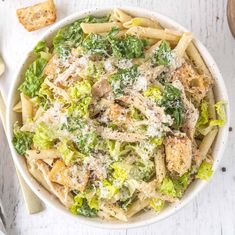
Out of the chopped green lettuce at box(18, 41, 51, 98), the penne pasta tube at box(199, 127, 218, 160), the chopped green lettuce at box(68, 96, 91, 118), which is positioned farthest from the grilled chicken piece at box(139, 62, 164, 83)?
the chopped green lettuce at box(18, 41, 51, 98)

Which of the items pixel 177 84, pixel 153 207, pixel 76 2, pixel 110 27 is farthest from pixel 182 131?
pixel 76 2

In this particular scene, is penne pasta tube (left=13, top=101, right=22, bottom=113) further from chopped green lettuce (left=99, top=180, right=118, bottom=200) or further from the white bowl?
chopped green lettuce (left=99, top=180, right=118, bottom=200)

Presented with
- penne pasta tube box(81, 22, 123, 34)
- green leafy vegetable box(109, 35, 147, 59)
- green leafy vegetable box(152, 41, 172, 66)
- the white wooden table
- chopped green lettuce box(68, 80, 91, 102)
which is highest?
penne pasta tube box(81, 22, 123, 34)

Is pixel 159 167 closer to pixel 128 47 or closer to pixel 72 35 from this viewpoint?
pixel 128 47

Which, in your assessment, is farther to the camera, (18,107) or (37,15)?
(37,15)

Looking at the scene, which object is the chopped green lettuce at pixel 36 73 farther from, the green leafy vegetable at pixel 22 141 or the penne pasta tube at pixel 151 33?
the penne pasta tube at pixel 151 33

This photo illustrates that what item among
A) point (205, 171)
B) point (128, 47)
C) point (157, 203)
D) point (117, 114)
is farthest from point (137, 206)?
point (128, 47)
